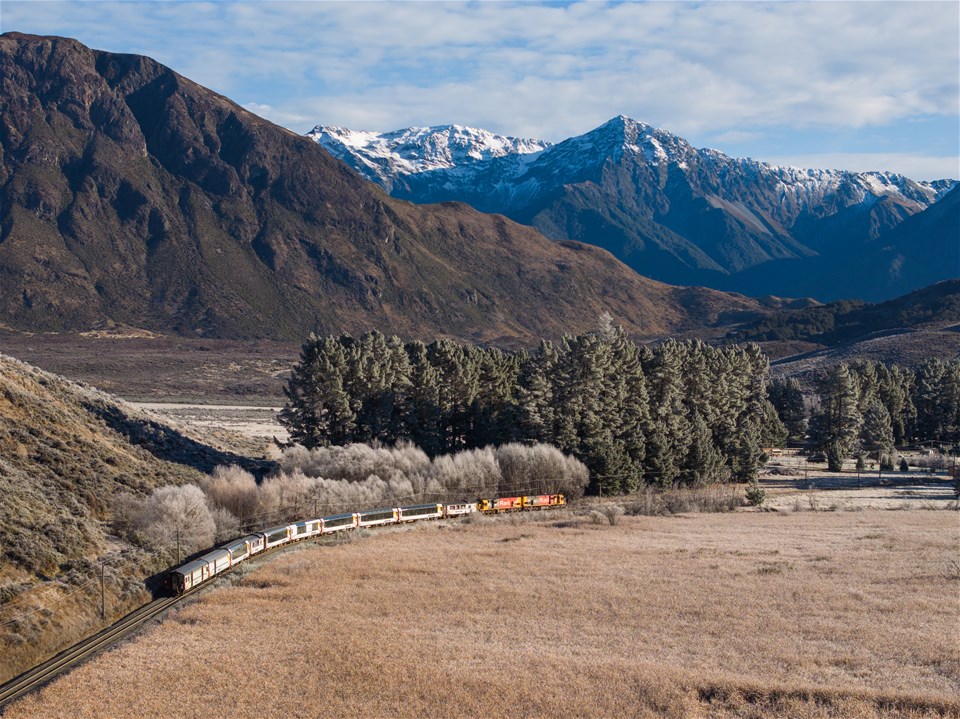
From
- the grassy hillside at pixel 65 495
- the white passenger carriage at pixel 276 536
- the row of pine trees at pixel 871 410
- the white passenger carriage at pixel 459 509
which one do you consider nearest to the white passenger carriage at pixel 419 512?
the white passenger carriage at pixel 459 509

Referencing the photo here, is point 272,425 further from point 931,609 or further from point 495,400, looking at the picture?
point 931,609

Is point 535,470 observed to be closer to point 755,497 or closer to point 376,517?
point 376,517

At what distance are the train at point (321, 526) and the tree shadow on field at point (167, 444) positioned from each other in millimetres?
14089

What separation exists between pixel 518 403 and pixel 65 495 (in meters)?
35.0

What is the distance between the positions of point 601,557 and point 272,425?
7508cm

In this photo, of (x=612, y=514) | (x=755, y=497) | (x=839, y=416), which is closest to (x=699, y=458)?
(x=755, y=497)

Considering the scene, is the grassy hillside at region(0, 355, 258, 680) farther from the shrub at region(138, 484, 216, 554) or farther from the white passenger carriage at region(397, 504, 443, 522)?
the white passenger carriage at region(397, 504, 443, 522)

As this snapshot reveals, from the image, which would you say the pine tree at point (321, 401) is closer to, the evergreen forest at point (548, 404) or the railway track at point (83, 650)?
the evergreen forest at point (548, 404)

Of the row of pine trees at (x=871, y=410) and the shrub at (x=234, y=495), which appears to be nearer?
the shrub at (x=234, y=495)

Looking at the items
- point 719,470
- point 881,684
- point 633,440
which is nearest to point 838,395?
point 719,470

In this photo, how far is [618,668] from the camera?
25.9 meters

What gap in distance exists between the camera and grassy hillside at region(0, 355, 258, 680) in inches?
1204

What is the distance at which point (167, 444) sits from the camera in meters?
61.6

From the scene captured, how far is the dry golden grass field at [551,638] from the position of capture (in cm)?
2378
